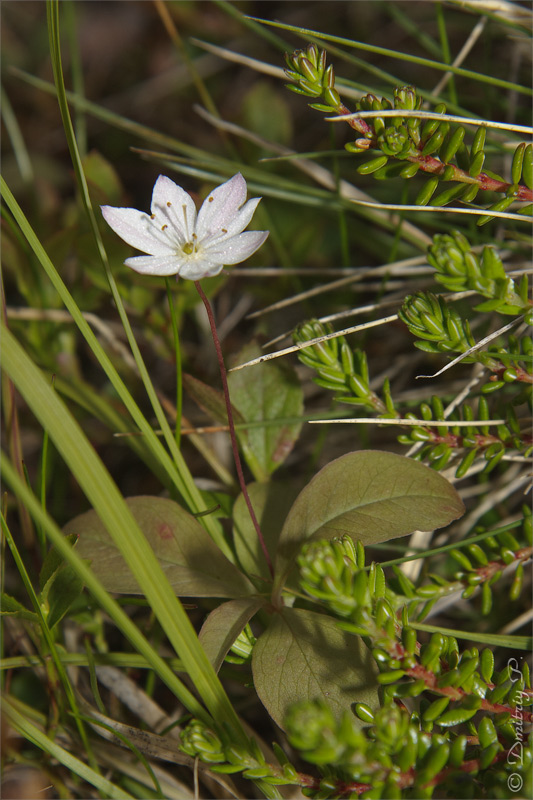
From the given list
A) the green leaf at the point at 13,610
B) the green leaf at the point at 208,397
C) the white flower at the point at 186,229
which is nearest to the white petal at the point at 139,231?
the white flower at the point at 186,229

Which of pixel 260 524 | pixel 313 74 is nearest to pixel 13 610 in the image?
pixel 260 524

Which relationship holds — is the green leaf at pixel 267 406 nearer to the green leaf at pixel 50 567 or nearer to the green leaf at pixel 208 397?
the green leaf at pixel 208 397

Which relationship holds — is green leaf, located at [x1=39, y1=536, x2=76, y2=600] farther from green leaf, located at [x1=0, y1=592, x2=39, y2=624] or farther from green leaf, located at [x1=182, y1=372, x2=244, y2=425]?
green leaf, located at [x1=182, y1=372, x2=244, y2=425]

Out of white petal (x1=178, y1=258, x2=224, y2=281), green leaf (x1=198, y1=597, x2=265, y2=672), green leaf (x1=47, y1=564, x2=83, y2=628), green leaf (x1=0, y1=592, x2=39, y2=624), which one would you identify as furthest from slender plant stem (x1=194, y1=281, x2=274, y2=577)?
green leaf (x1=0, y1=592, x2=39, y2=624)

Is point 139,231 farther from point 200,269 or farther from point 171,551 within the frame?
point 171,551

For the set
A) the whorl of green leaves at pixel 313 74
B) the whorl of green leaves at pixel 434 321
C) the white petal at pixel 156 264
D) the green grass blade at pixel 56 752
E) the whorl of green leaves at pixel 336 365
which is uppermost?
the whorl of green leaves at pixel 313 74

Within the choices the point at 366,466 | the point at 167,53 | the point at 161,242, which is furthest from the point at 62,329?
the point at 167,53

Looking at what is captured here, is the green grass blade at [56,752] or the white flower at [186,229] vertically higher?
the white flower at [186,229]
